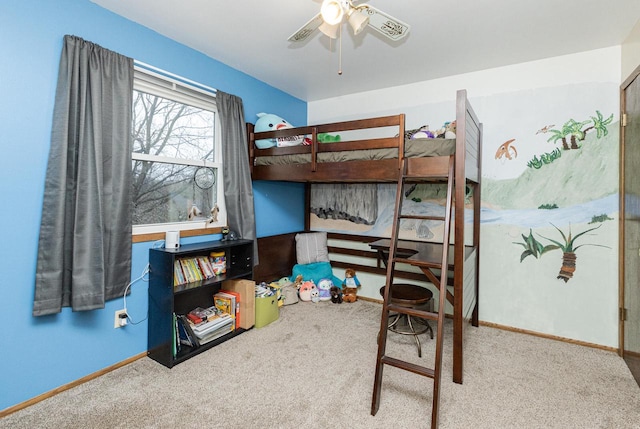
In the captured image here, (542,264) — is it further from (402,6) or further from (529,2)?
(402,6)

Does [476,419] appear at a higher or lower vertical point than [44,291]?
lower

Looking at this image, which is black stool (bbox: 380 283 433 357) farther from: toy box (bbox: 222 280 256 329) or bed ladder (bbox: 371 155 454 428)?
toy box (bbox: 222 280 256 329)

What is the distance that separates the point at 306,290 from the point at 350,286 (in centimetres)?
54

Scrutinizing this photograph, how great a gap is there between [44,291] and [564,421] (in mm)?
3057

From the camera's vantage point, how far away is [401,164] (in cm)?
Answer: 230

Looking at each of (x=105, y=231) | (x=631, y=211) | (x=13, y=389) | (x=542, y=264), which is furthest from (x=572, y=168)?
(x=13, y=389)

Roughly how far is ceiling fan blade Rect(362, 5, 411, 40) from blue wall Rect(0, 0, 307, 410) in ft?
5.72

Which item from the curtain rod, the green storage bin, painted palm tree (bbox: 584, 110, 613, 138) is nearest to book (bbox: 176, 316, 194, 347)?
the green storage bin

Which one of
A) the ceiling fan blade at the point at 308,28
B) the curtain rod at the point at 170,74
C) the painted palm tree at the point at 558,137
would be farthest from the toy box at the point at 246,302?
the painted palm tree at the point at 558,137

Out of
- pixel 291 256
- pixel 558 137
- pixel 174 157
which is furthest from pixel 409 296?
pixel 174 157

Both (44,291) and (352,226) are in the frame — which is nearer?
(44,291)

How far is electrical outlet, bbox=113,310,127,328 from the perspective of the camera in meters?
2.21

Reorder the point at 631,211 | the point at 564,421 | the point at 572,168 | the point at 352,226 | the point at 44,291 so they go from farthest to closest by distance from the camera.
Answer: the point at 352,226 → the point at 572,168 → the point at 631,211 → the point at 44,291 → the point at 564,421

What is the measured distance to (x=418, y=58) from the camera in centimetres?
281
